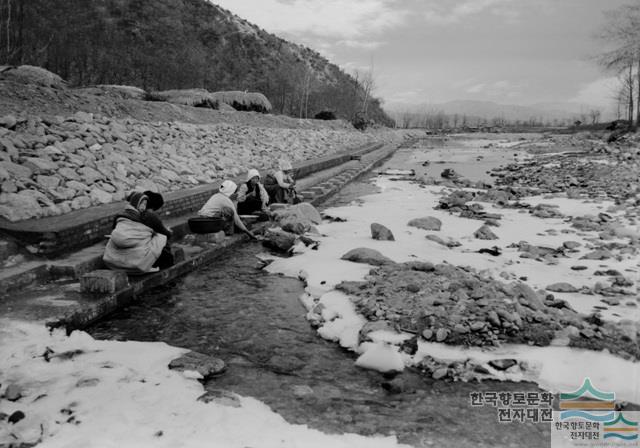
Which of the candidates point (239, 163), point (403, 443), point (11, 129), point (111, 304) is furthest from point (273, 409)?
point (239, 163)

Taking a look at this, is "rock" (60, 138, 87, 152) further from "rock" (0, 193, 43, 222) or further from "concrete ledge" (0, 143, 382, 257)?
"rock" (0, 193, 43, 222)

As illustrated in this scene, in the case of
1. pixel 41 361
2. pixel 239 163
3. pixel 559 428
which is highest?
pixel 239 163

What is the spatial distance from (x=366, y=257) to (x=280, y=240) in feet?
4.63

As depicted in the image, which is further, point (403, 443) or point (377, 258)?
point (377, 258)

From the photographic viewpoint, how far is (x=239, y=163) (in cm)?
1227

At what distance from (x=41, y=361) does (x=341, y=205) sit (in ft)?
25.7

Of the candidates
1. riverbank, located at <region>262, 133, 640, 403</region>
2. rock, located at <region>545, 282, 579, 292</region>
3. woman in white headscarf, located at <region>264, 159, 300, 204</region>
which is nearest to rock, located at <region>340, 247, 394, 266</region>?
riverbank, located at <region>262, 133, 640, 403</region>

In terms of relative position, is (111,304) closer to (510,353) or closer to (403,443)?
(403,443)

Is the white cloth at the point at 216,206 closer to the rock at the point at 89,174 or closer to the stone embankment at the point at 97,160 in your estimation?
the stone embankment at the point at 97,160

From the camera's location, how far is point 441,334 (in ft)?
12.0

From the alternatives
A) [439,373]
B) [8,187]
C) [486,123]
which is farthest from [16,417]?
[486,123]

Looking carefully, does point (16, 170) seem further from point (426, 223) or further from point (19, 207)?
point (426, 223)

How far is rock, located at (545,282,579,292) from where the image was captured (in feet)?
15.5

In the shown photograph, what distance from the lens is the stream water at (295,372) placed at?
2721 mm
